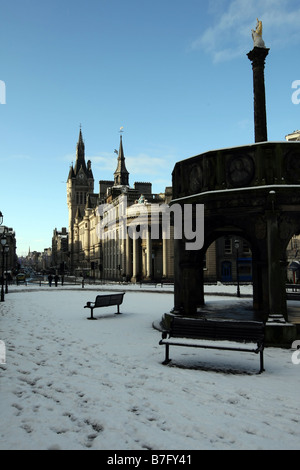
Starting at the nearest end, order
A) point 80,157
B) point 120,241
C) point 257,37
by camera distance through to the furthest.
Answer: point 257,37
point 120,241
point 80,157

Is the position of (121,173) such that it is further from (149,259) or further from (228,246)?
(228,246)

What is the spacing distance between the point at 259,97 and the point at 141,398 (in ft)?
38.2

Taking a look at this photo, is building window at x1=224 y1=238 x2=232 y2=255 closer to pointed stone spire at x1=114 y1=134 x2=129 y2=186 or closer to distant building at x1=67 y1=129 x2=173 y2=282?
distant building at x1=67 y1=129 x2=173 y2=282

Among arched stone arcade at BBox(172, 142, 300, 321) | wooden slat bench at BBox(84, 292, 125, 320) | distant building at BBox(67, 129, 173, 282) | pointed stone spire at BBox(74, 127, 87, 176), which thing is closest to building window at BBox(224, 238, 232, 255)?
distant building at BBox(67, 129, 173, 282)

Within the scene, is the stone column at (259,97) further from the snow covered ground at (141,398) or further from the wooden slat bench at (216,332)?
the wooden slat bench at (216,332)

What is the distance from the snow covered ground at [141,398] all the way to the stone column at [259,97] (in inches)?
311

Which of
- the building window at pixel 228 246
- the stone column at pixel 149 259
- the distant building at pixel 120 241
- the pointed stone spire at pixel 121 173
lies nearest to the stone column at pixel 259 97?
the distant building at pixel 120 241

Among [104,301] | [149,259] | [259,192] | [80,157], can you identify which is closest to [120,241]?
[149,259]

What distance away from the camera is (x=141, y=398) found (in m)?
6.23

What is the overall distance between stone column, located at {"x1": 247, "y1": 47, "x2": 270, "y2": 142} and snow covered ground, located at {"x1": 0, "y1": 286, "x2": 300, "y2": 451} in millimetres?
7906

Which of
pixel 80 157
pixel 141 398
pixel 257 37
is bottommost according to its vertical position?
pixel 141 398

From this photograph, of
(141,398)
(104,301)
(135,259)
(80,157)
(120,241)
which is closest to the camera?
(141,398)

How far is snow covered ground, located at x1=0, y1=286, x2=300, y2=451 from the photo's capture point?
4.75 meters
